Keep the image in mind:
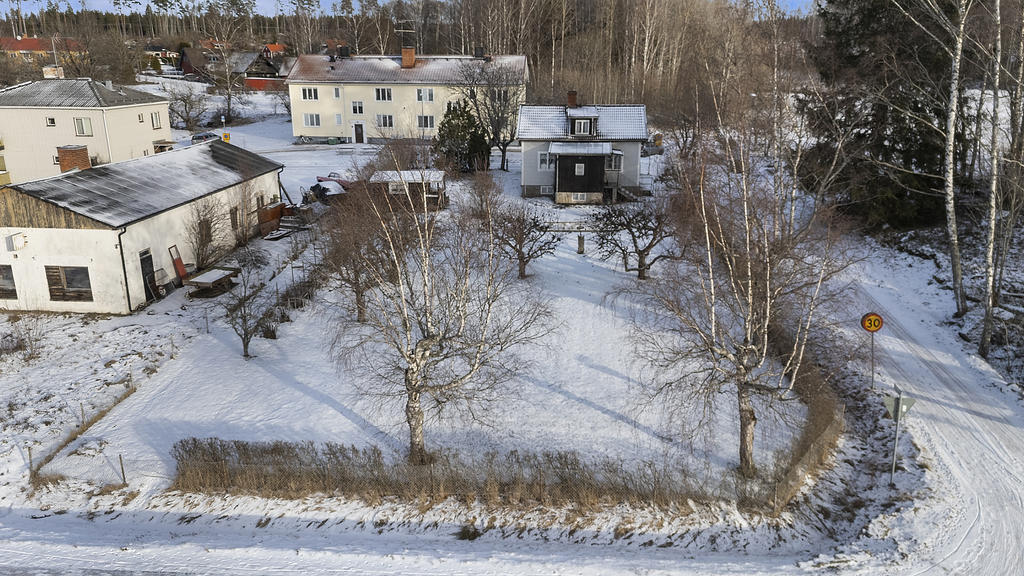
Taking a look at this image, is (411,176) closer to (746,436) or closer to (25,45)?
(746,436)

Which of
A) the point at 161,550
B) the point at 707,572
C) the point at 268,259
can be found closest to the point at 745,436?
the point at 707,572

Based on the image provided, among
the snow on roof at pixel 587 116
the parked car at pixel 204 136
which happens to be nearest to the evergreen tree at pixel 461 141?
the snow on roof at pixel 587 116

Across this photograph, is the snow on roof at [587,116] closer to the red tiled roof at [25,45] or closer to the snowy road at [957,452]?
the snowy road at [957,452]

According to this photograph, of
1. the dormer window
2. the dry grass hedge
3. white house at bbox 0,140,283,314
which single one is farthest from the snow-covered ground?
the dormer window

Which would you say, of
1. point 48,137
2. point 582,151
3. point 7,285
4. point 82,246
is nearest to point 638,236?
point 582,151

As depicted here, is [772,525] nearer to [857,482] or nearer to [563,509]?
[857,482]

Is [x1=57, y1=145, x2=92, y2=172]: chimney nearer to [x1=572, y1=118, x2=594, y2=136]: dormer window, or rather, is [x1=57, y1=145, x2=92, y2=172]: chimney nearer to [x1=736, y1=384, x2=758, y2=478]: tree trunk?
[x1=572, y1=118, x2=594, y2=136]: dormer window
